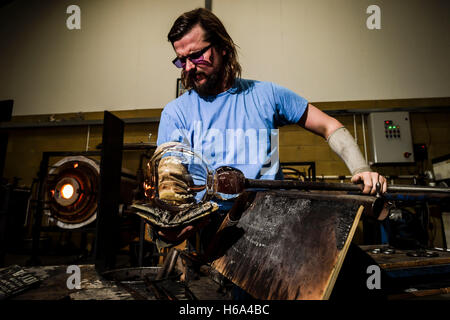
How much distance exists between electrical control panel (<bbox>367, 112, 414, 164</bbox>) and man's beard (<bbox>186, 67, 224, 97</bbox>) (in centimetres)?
282

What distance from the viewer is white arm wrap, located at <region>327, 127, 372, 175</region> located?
→ 1.00 metres

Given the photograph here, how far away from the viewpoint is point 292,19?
3.33m

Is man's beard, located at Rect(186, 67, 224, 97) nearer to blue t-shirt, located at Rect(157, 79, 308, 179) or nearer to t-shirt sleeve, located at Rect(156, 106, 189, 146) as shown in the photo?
blue t-shirt, located at Rect(157, 79, 308, 179)

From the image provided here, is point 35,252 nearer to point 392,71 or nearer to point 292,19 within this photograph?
point 292,19

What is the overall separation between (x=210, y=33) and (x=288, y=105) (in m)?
0.58

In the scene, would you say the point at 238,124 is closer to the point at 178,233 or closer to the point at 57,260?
the point at 178,233

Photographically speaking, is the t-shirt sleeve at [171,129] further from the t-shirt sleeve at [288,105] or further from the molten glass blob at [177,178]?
the t-shirt sleeve at [288,105]

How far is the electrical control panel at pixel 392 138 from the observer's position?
328 cm

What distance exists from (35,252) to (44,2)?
3825 millimetres

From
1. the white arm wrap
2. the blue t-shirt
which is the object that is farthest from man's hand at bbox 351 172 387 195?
the blue t-shirt

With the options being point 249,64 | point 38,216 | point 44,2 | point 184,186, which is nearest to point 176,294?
point 184,186

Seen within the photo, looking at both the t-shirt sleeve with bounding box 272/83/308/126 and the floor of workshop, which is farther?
the floor of workshop

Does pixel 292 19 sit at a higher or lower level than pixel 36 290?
higher

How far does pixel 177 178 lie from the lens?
33.7 inches
